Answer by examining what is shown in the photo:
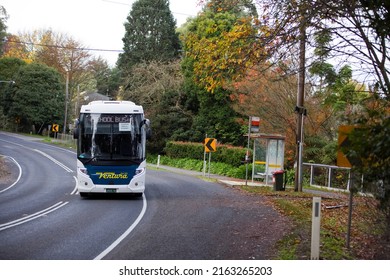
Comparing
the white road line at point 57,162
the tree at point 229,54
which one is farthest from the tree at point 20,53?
the tree at point 229,54

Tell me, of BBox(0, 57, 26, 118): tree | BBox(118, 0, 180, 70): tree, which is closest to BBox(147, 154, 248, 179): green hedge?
BBox(118, 0, 180, 70): tree

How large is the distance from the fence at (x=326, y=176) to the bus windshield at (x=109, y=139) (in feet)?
39.7

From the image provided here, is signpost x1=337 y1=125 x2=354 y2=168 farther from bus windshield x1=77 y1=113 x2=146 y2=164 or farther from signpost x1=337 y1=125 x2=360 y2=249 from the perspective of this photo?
bus windshield x1=77 y1=113 x2=146 y2=164

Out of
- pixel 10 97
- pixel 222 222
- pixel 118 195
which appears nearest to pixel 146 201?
pixel 118 195

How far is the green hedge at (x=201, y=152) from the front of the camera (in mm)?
36562

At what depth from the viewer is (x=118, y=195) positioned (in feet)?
67.6

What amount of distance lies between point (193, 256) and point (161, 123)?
41158 mm

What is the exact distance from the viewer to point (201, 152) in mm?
42344

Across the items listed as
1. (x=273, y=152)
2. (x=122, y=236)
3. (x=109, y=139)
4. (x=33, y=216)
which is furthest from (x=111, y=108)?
(x=273, y=152)

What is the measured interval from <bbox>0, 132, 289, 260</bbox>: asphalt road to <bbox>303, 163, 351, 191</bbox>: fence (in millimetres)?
6913

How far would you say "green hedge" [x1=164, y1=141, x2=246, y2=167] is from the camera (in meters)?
36.6

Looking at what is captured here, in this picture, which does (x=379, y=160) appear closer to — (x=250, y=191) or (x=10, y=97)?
(x=250, y=191)

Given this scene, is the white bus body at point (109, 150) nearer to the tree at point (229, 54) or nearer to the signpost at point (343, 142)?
the tree at point (229, 54)

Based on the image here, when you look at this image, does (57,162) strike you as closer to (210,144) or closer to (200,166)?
(200,166)
